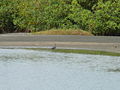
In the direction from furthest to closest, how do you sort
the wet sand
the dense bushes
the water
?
the dense bushes → the wet sand → the water

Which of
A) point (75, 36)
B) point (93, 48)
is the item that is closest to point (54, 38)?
point (75, 36)

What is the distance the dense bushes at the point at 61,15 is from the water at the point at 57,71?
7.53 meters

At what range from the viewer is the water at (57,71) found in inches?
359

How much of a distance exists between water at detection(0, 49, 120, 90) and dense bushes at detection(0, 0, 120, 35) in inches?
297

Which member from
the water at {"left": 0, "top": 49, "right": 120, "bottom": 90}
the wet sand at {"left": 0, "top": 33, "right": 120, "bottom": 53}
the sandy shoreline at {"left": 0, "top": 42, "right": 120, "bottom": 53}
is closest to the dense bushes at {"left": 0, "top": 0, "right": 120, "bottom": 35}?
the wet sand at {"left": 0, "top": 33, "right": 120, "bottom": 53}

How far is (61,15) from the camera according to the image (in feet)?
78.0

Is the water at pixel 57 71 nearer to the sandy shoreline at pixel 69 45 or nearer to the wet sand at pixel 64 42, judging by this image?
the sandy shoreline at pixel 69 45

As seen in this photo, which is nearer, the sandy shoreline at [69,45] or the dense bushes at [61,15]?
the sandy shoreline at [69,45]

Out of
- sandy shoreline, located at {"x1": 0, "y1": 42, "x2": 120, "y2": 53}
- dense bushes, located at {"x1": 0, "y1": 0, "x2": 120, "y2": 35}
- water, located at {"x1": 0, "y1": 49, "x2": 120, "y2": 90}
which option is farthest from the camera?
dense bushes, located at {"x1": 0, "y1": 0, "x2": 120, "y2": 35}

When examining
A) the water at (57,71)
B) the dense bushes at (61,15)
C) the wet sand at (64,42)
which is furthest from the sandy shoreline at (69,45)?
the dense bushes at (61,15)

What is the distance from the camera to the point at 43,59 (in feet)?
44.4

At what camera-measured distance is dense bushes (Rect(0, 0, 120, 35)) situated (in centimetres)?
2247

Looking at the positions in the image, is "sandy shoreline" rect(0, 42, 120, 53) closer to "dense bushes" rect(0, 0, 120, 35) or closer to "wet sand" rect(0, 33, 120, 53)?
"wet sand" rect(0, 33, 120, 53)

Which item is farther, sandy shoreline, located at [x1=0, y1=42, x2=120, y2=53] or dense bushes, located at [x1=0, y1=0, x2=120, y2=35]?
dense bushes, located at [x1=0, y1=0, x2=120, y2=35]
